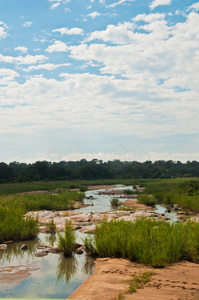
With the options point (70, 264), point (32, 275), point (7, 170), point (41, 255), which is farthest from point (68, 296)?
point (7, 170)

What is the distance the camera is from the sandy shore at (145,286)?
17.9 feet

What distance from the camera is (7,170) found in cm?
6356

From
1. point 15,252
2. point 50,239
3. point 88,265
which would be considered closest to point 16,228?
point 15,252

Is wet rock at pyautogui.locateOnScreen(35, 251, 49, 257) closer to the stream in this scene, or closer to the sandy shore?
the stream

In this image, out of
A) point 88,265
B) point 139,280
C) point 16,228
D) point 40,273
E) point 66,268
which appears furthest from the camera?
point 16,228

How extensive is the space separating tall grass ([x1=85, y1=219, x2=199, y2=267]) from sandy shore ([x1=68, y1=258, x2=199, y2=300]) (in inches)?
9.4

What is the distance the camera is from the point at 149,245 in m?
7.72

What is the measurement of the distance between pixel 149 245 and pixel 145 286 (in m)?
1.91

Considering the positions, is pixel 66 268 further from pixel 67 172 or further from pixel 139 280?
pixel 67 172

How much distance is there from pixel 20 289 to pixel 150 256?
3202mm

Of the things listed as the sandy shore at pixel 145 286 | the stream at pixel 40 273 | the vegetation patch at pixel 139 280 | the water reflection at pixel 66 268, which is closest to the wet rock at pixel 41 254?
the stream at pixel 40 273

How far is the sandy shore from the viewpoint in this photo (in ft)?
17.9

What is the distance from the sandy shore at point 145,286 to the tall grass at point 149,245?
0.24m

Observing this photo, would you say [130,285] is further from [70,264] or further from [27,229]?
[27,229]
